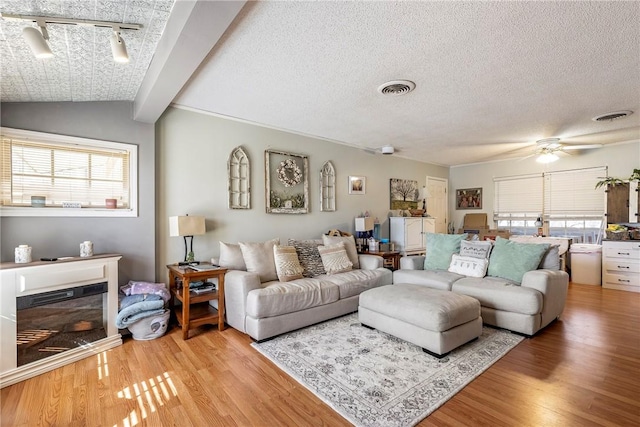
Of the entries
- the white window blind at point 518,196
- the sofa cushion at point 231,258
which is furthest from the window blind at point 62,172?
the white window blind at point 518,196

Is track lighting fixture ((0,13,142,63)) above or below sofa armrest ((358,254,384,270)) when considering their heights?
above

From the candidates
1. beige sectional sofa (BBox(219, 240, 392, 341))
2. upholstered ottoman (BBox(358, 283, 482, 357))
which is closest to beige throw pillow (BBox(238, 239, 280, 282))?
beige sectional sofa (BBox(219, 240, 392, 341))

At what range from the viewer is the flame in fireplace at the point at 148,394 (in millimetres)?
1758

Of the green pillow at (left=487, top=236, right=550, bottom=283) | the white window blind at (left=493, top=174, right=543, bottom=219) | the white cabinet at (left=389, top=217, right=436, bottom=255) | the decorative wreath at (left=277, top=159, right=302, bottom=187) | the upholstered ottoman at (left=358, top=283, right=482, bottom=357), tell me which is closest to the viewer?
the upholstered ottoman at (left=358, top=283, right=482, bottom=357)

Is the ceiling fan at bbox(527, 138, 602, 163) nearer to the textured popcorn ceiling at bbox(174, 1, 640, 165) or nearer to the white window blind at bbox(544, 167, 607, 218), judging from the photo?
the textured popcorn ceiling at bbox(174, 1, 640, 165)

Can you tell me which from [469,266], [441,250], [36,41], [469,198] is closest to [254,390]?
→ [36,41]

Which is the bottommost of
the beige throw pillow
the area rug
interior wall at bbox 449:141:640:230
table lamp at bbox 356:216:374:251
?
the area rug

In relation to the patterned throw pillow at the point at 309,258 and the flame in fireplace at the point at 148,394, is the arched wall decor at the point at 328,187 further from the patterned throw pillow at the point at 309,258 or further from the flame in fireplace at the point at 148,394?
the flame in fireplace at the point at 148,394

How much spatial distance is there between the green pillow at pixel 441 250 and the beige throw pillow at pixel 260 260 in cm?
216

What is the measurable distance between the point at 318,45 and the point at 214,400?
2605 mm

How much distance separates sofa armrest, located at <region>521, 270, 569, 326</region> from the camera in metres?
2.94

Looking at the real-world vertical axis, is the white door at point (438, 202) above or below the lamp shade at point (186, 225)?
above

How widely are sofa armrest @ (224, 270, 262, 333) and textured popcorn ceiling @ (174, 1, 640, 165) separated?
1948 millimetres

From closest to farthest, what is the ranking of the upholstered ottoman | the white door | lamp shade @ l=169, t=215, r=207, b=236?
1. the upholstered ottoman
2. lamp shade @ l=169, t=215, r=207, b=236
3. the white door
